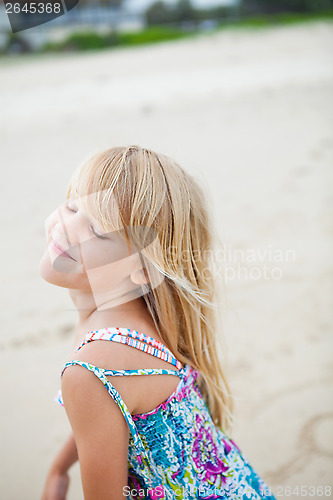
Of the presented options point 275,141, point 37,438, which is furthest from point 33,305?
point 275,141

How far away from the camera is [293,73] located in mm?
9016

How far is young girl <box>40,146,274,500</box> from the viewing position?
0.99 meters

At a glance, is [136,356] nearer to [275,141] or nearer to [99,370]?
[99,370]

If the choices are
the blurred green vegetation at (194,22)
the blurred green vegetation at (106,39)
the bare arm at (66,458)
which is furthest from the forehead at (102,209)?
the blurred green vegetation at (106,39)

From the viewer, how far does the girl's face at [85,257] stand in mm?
1042

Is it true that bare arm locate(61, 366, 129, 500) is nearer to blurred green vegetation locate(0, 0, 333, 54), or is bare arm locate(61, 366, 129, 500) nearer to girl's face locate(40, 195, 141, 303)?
girl's face locate(40, 195, 141, 303)

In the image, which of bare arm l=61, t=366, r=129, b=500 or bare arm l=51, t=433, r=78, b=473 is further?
bare arm l=51, t=433, r=78, b=473

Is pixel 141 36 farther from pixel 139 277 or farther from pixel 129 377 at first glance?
pixel 129 377

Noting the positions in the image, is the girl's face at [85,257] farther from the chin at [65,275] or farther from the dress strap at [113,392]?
the dress strap at [113,392]

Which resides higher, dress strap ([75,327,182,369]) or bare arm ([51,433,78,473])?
dress strap ([75,327,182,369])

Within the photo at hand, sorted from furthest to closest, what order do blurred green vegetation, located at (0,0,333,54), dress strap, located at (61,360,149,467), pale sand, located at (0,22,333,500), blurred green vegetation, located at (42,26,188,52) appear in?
1. blurred green vegetation, located at (42,26,188,52)
2. blurred green vegetation, located at (0,0,333,54)
3. pale sand, located at (0,22,333,500)
4. dress strap, located at (61,360,149,467)

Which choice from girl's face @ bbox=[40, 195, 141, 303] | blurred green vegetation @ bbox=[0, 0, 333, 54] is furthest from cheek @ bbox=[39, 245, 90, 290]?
blurred green vegetation @ bbox=[0, 0, 333, 54]

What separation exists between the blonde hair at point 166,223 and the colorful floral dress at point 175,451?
0.27ft

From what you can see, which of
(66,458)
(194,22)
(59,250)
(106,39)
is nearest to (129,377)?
(59,250)
